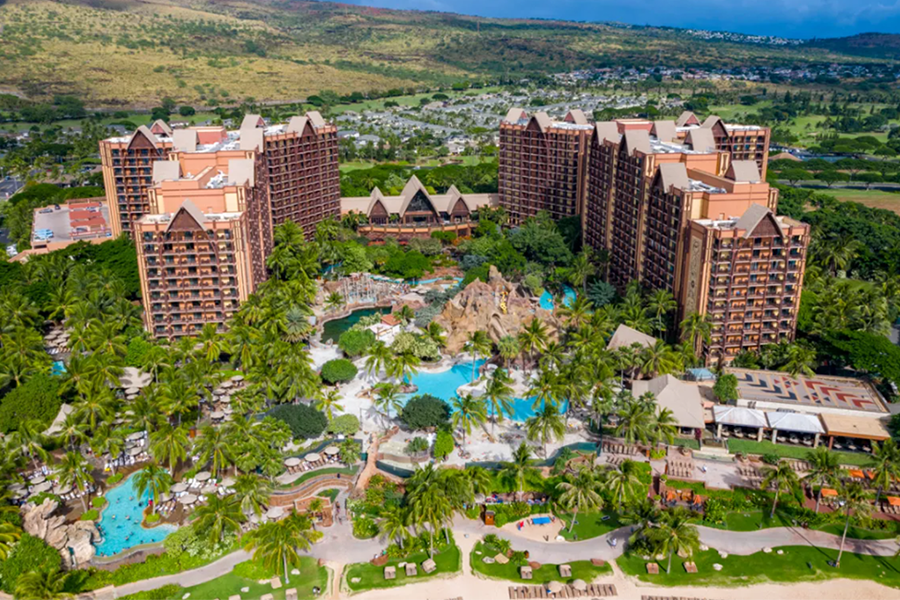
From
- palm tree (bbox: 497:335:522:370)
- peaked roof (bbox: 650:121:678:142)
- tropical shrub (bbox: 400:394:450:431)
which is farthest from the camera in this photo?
peaked roof (bbox: 650:121:678:142)

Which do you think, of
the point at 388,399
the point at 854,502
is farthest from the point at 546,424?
the point at 854,502

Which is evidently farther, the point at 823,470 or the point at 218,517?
the point at 823,470

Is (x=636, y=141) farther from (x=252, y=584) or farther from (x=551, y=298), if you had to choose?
(x=252, y=584)

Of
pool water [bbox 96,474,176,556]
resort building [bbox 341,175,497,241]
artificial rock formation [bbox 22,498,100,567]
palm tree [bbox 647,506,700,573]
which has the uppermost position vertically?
resort building [bbox 341,175,497,241]

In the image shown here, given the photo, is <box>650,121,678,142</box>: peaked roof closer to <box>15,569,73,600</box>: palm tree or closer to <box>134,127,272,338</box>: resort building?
<box>134,127,272,338</box>: resort building

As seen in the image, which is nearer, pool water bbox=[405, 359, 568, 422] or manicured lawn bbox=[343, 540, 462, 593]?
manicured lawn bbox=[343, 540, 462, 593]

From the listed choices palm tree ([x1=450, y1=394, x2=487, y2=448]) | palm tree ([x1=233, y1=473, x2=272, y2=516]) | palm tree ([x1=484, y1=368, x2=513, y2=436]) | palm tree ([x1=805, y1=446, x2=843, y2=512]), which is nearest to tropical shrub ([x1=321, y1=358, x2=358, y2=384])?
palm tree ([x1=450, y1=394, x2=487, y2=448])

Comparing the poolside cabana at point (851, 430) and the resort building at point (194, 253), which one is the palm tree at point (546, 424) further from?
the resort building at point (194, 253)
